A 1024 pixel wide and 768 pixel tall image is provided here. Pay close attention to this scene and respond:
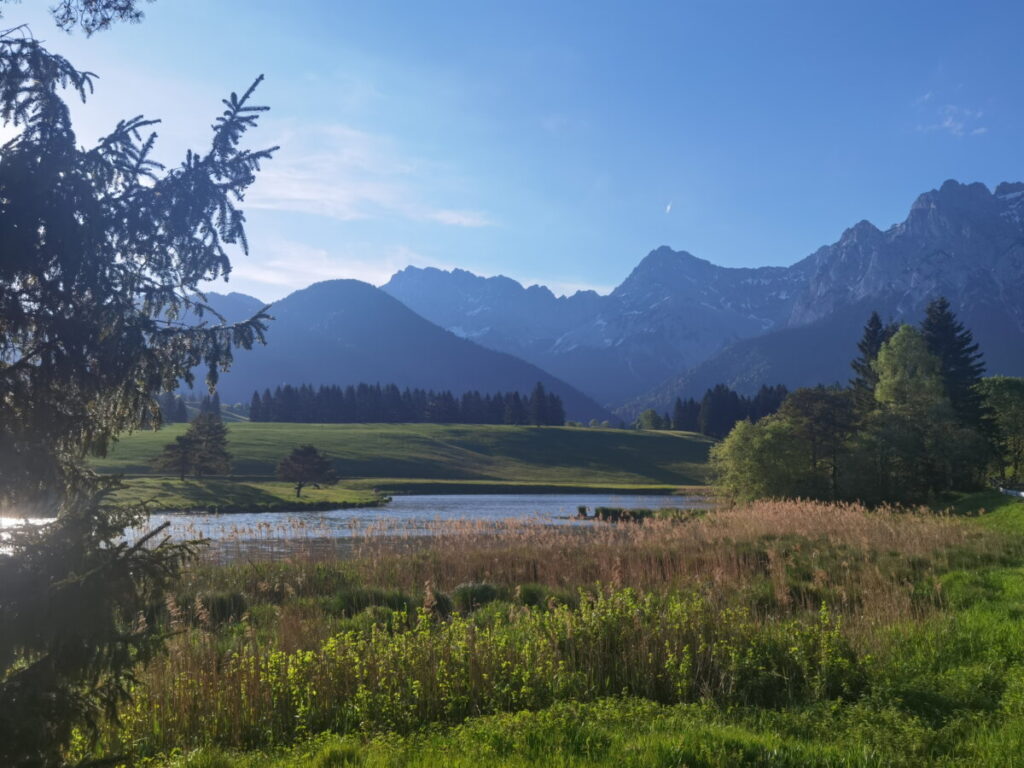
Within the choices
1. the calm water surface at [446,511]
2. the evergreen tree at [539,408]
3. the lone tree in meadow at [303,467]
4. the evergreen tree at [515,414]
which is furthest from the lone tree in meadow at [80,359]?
the evergreen tree at [515,414]

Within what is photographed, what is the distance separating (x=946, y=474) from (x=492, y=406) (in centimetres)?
13116

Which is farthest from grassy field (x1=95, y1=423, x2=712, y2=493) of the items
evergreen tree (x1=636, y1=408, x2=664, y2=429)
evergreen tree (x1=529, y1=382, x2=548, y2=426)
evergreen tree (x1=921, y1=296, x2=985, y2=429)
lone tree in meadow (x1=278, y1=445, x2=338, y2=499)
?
evergreen tree (x1=921, y1=296, x2=985, y2=429)

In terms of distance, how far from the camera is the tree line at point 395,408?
6644 inches

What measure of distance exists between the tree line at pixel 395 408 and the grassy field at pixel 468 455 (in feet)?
72.1

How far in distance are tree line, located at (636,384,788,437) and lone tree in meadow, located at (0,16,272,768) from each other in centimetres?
→ 15793

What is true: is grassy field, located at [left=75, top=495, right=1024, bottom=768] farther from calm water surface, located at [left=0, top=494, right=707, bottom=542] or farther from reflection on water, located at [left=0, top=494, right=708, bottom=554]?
calm water surface, located at [left=0, top=494, right=707, bottom=542]

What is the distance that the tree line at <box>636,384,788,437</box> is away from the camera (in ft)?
541

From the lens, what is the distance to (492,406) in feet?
597

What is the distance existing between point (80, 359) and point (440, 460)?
10825 centimetres

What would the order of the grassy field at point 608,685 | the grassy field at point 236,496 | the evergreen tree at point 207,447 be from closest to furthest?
the grassy field at point 608,685 < the grassy field at point 236,496 < the evergreen tree at point 207,447

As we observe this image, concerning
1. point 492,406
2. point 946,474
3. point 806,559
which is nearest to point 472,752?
point 806,559

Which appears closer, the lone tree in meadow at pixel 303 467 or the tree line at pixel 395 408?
the lone tree in meadow at pixel 303 467

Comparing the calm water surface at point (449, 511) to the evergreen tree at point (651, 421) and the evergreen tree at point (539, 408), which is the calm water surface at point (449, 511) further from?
the evergreen tree at point (651, 421)

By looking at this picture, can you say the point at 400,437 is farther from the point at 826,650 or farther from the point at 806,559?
the point at 826,650
